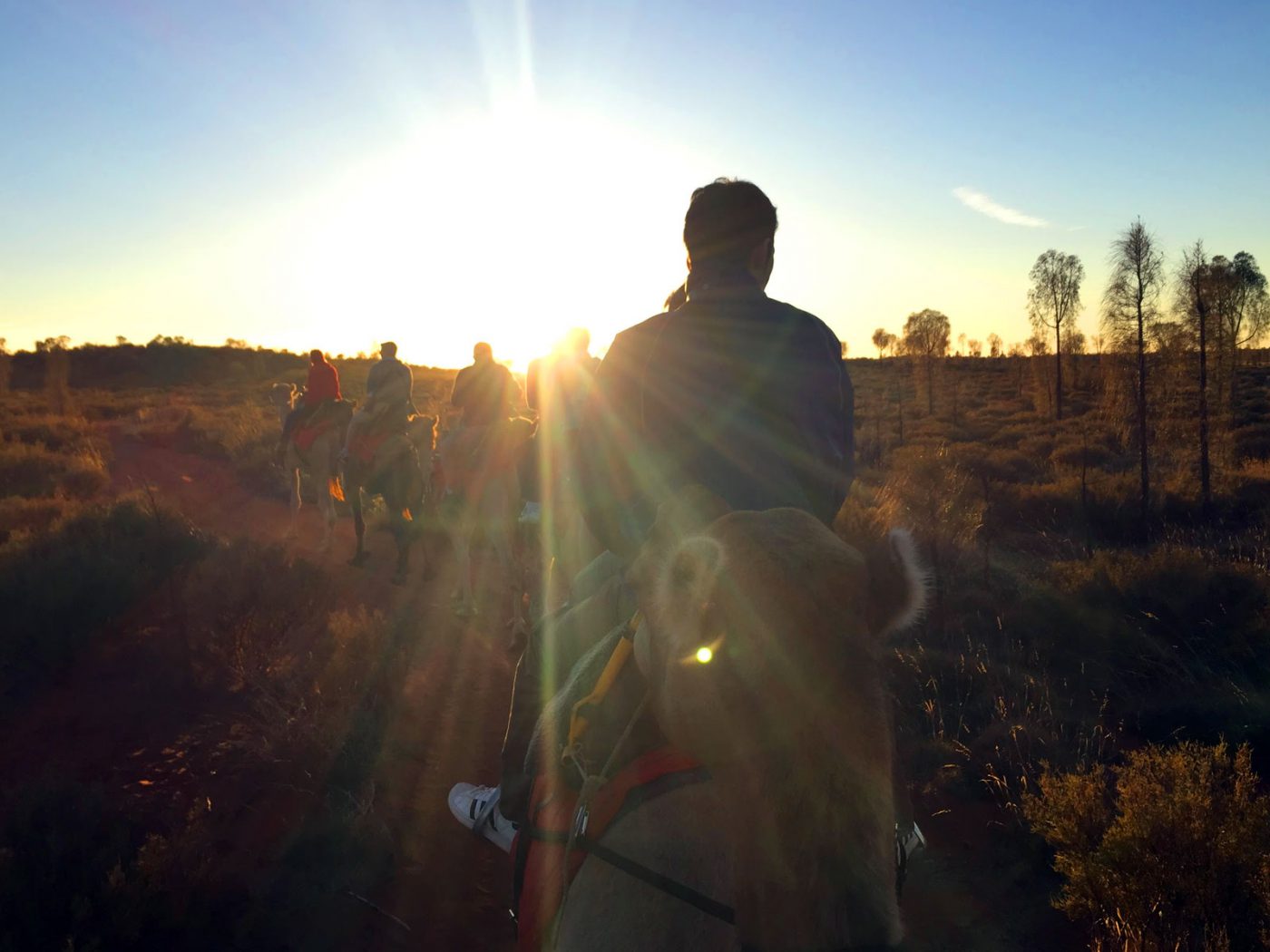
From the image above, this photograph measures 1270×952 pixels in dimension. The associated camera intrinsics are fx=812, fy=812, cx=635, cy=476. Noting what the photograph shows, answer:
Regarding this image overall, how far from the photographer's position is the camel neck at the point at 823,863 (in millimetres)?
1193

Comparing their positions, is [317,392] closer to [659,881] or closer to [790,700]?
[659,881]

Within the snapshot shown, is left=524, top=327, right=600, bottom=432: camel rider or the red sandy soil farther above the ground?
left=524, top=327, right=600, bottom=432: camel rider

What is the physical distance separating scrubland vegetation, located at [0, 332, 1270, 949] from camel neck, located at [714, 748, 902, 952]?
2.00 ft

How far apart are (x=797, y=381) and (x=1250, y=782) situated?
3.65 meters

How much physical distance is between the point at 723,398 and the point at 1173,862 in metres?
3.26

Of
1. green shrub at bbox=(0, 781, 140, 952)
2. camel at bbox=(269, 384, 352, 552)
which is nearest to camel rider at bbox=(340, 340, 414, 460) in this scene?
camel at bbox=(269, 384, 352, 552)

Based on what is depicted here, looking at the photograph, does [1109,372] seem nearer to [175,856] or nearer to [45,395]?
[175,856]

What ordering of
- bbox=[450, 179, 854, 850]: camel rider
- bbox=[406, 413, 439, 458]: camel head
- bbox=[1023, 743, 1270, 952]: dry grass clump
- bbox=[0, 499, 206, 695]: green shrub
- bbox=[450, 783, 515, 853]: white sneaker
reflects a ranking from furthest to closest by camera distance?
bbox=[406, 413, 439, 458]: camel head < bbox=[0, 499, 206, 695]: green shrub < bbox=[450, 783, 515, 853]: white sneaker < bbox=[1023, 743, 1270, 952]: dry grass clump < bbox=[450, 179, 854, 850]: camel rider

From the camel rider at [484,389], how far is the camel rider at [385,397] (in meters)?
1.90

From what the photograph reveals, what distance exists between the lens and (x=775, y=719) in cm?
125

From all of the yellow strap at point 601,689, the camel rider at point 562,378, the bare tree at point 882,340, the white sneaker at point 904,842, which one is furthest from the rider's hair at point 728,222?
the bare tree at point 882,340

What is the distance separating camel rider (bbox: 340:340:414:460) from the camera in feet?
35.6

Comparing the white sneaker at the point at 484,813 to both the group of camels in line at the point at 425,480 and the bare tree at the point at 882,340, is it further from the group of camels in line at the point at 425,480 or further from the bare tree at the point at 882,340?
the bare tree at the point at 882,340

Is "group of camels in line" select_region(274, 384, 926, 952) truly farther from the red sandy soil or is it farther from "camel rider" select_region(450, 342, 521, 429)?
"camel rider" select_region(450, 342, 521, 429)
